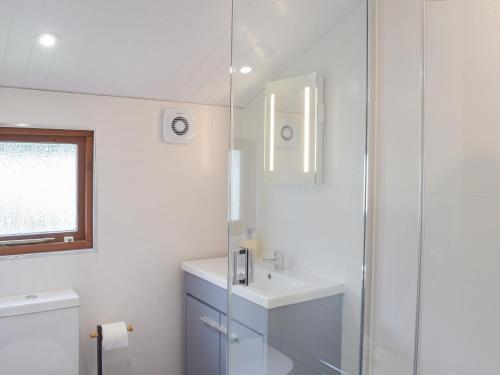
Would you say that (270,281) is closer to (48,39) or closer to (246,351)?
(246,351)

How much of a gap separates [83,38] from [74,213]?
3.08 feet

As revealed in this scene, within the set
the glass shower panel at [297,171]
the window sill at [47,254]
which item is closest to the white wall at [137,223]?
the window sill at [47,254]

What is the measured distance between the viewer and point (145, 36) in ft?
6.34

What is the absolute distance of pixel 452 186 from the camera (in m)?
1.43

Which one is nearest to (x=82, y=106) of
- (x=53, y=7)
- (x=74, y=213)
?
(x=74, y=213)

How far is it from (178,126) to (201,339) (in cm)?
117

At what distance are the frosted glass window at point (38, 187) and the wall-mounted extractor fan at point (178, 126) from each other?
49cm

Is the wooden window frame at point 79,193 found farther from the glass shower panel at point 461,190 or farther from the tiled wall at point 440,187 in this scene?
the glass shower panel at point 461,190

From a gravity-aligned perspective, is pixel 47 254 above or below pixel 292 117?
below

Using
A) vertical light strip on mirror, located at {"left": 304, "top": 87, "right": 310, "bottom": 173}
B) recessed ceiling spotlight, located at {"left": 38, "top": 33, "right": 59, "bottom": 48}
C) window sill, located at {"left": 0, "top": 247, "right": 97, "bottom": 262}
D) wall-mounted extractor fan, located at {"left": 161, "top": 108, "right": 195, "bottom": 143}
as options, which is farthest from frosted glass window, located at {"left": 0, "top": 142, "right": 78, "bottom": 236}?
vertical light strip on mirror, located at {"left": 304, "top": 87, "right": 310, "bottom": 173}

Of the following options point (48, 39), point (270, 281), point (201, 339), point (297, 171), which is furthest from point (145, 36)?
point (201, 339)

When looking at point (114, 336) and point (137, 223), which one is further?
point (137, 223)

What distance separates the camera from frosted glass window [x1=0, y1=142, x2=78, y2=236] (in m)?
2.22

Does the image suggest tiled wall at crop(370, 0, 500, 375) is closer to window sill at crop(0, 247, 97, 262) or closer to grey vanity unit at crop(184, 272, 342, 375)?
grey vanity unit at crop(184, 272, 342, 375)
